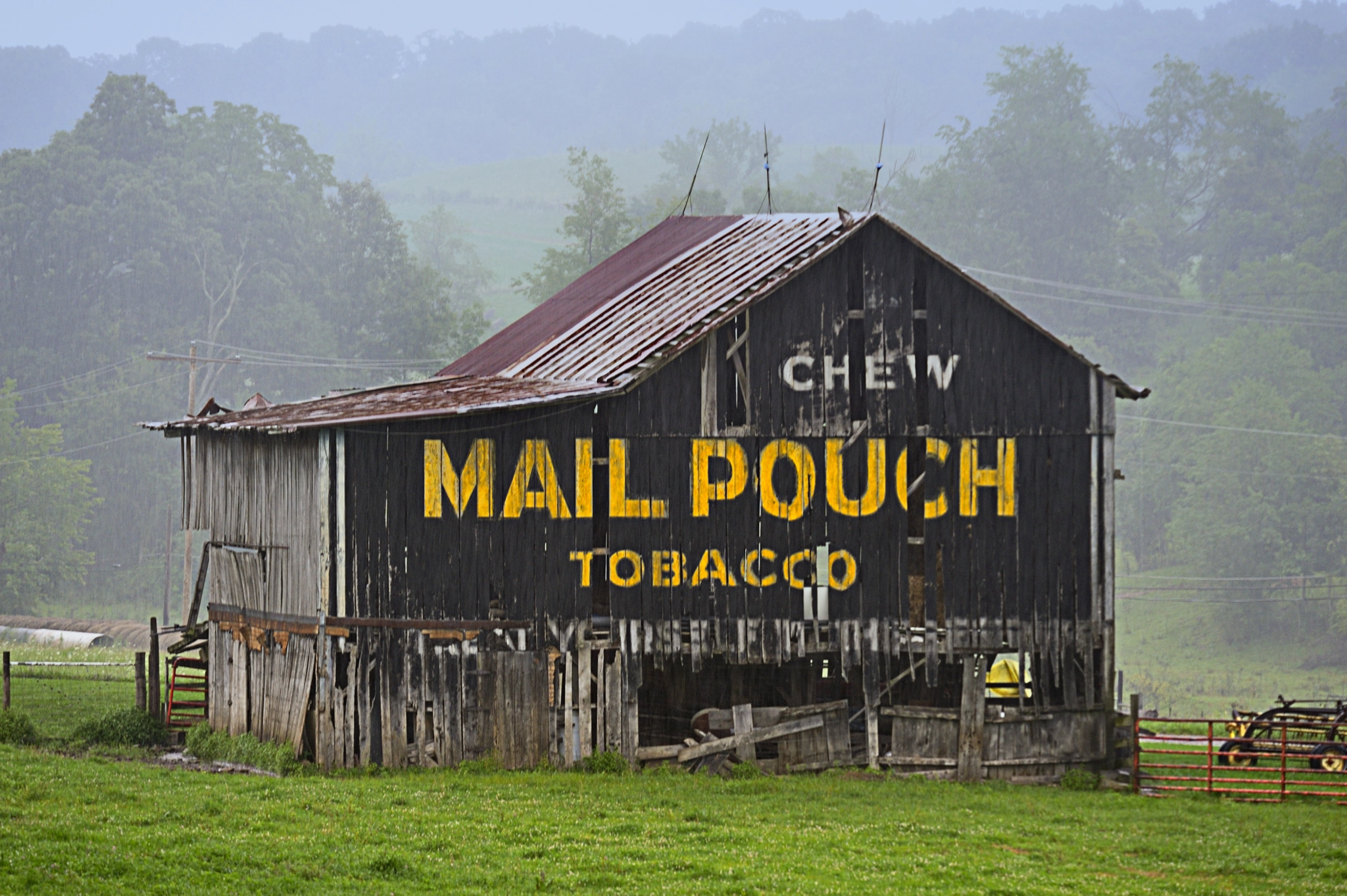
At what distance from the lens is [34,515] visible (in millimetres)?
73875

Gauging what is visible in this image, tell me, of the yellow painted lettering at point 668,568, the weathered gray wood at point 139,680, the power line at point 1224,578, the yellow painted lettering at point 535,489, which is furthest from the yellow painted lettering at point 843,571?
the power line at point 1224,578

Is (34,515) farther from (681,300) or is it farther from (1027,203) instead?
(1027,203)

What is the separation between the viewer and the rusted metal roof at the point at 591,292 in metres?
31.4

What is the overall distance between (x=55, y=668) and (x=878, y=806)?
84.1ft

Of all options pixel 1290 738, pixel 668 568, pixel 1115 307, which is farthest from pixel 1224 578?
pixel 668 568

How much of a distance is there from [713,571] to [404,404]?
595 centimetres

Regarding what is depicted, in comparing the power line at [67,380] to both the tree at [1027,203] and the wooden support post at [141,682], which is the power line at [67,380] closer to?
the tree at [1027,203]

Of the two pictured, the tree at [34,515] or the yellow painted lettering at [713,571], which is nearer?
the yellow painted lettering at [713,571]

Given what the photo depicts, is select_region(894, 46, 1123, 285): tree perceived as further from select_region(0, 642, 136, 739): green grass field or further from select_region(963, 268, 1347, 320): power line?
select_region(0, 642, 136, 739): green grass field

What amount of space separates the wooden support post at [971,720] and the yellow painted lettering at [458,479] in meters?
8.44

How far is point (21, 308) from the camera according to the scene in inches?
3364

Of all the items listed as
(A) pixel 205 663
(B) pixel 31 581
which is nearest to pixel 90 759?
(A) pixel 205 663

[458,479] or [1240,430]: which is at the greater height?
[1240,430]

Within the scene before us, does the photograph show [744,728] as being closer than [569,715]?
No
